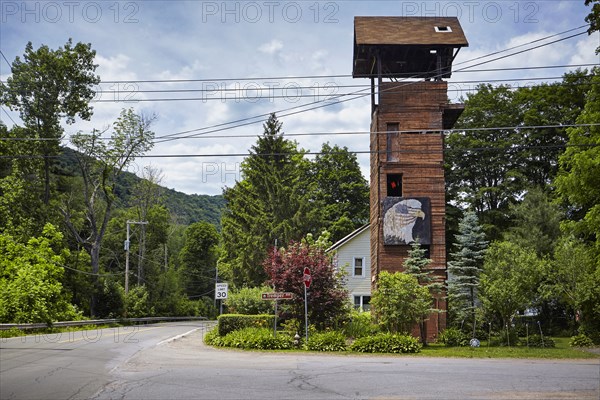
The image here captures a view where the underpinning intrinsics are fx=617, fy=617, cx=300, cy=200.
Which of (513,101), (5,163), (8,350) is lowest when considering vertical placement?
(8,350)

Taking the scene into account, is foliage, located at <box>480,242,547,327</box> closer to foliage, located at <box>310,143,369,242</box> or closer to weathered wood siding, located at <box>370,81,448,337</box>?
weathered wood siding, located at <box>370,81,448,337</box>

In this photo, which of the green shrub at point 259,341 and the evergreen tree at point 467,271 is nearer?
the green shrub at point 259,341

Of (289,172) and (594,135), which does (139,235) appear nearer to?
(289,172)

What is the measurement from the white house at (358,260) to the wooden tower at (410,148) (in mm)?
11311

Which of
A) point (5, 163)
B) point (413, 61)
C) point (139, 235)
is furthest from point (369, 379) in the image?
point (139, 235)

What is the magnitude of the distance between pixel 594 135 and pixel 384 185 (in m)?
10.3

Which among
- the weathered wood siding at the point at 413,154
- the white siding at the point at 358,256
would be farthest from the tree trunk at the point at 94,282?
the weathered wood siding at the point at 413,154

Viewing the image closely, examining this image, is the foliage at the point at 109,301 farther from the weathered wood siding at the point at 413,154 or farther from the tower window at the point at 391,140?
the tower window at the point at 391,140

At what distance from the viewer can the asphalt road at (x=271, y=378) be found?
40.5 feet

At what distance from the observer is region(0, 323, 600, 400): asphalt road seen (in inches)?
487

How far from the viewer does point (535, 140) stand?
160 feet

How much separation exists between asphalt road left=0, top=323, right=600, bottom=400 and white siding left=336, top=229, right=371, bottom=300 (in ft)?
79.7

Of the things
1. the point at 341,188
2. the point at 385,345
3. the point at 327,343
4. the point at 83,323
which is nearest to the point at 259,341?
the point at 327,343

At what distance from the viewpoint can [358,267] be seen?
45062mm
